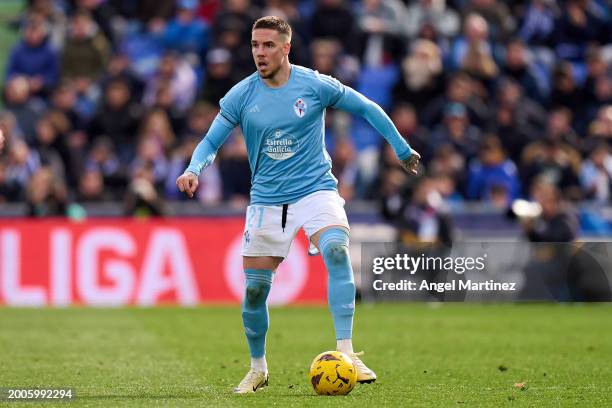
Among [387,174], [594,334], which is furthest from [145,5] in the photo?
[594,334]

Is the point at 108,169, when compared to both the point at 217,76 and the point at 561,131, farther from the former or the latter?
the point at 561,131

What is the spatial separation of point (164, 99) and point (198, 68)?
1.36 metres

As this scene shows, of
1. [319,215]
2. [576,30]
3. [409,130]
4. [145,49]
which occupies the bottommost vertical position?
[319,215]

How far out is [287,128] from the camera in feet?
30.7

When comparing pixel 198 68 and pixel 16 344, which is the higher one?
pixel 198 68

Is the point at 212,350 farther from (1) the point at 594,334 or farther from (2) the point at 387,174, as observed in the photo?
(2) the point at 387,174

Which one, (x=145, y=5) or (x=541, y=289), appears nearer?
(x=541, y=289)

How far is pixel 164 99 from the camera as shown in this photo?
2181 centimetres

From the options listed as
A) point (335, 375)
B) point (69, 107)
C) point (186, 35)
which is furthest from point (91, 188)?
point (335, 375)

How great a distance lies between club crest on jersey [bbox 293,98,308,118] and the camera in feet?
30.7

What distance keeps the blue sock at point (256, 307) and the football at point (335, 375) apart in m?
0.77

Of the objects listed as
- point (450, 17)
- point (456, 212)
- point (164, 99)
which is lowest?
point (456, 212)

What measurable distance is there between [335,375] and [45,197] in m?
11.4

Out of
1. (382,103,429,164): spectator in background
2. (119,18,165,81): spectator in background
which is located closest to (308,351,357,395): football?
(382,103,429,164): spectator in background
